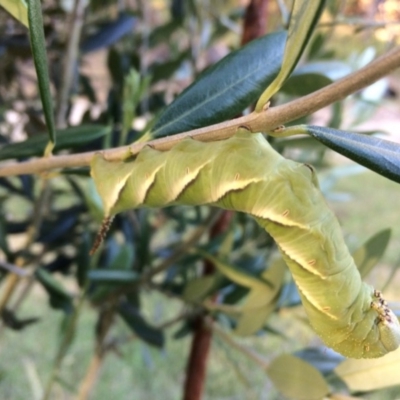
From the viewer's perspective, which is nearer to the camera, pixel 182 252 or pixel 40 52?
pixel 40 52

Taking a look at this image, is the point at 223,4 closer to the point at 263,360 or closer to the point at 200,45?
the point at 200,45

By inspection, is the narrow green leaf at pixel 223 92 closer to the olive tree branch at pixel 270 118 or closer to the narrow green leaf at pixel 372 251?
the olive tree branch at pixel 270 118

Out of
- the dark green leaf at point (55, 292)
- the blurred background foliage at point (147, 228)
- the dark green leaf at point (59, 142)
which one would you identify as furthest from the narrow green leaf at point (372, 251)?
the dark green leaf at point (55, 292)

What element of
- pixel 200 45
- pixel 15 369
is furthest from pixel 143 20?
pixel 15 369

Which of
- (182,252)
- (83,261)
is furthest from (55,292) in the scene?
(182,252)

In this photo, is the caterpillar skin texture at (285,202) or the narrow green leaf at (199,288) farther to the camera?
the narrow green leaf at (199,288)

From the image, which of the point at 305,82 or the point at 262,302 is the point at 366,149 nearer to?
the point at 305,82
